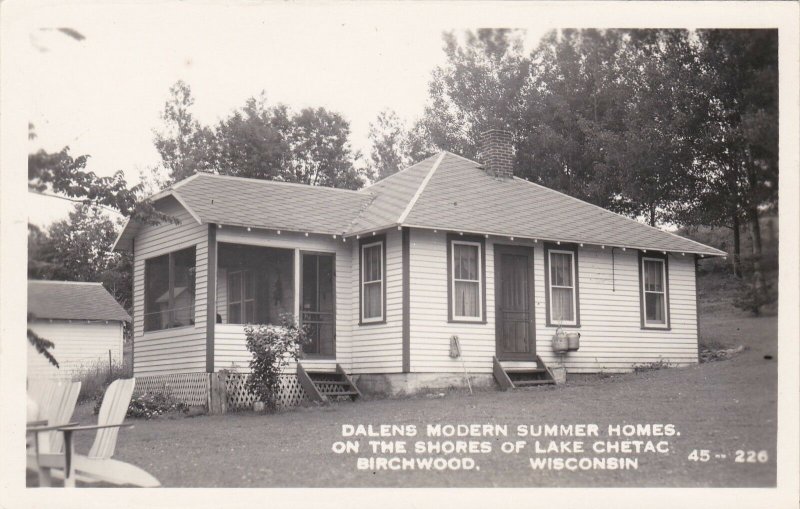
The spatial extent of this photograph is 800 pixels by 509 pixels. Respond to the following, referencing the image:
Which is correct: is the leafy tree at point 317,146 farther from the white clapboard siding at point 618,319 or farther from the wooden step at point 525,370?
the wooden step at point 525,370

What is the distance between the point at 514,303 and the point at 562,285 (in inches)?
45.5

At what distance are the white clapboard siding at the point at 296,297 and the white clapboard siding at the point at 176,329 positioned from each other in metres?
0.34

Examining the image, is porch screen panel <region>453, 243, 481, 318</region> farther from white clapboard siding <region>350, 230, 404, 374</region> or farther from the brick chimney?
the brick chimney

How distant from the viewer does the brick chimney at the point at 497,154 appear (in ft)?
61.3

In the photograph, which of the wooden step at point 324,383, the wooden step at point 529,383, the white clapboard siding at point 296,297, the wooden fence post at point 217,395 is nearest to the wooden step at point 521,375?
the wooden step at point 529,383

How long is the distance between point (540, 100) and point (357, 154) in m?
6.93

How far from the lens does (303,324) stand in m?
15.6

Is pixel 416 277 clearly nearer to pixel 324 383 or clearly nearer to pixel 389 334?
pixel 389 334

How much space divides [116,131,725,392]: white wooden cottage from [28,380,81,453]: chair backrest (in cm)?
617

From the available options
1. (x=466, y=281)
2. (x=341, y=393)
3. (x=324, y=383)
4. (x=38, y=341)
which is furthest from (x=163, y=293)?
(x=38, y=341)

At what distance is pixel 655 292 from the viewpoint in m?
18.1

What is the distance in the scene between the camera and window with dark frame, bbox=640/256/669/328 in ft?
59.3

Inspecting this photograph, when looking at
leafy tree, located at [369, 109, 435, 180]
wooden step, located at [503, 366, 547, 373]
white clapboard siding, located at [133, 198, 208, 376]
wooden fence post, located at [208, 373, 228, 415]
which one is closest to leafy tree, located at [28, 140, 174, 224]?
white clapboard siding, located at [133, 198, 208, 376]
